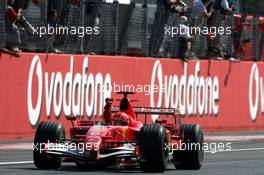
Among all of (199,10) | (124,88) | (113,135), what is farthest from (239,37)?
(113,135)

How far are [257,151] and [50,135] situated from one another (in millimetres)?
7554

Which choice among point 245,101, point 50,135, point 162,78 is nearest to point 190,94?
point 162,78

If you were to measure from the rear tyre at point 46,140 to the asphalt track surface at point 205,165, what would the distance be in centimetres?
14

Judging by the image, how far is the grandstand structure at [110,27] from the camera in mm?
21703

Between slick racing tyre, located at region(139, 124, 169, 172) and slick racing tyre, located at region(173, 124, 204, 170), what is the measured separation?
107 cm

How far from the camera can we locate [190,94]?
26516 mm

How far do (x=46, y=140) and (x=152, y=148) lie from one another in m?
1.56

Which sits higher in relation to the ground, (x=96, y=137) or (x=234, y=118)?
(x=96, y=137)

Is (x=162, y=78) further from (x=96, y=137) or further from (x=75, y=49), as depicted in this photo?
(x=96, y=137)

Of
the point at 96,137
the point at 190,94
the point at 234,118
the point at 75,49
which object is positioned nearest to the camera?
the point at 96,137

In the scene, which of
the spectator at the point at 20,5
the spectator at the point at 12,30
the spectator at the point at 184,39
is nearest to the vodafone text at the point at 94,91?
the spectator at the point at 184,39

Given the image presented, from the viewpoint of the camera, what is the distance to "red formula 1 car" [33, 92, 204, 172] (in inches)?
555

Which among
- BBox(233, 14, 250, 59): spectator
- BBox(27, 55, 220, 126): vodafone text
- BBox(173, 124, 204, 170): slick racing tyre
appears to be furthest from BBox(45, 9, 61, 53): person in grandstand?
BBox(233, 14, 250, 59): spectator

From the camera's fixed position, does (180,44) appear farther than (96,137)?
Yes
